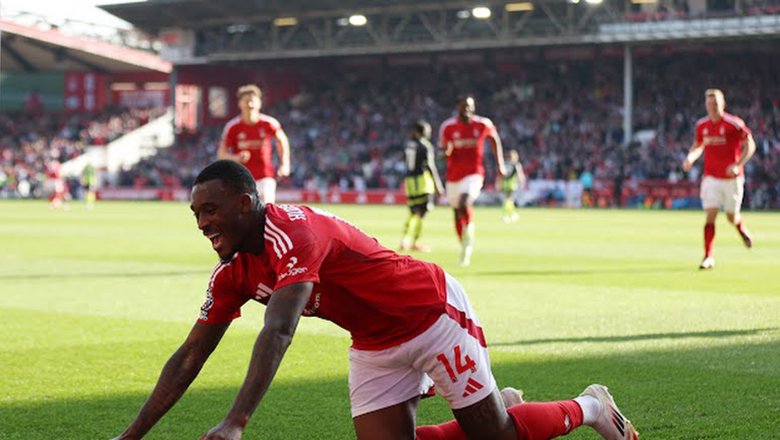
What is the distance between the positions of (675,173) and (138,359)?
3746 centimetres

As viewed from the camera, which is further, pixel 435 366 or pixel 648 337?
pixel 648 337

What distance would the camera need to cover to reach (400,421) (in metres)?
4.77

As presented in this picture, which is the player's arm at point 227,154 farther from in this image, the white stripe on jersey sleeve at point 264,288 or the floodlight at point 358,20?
the floodlight at point 358,20

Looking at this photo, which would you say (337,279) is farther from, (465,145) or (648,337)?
(465,145)

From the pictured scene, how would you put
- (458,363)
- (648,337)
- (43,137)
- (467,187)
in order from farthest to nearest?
(43,137)
(467,187)
(648,337)
(458,363)

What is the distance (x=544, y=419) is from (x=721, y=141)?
11.6 m

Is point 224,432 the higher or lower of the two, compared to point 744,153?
lower

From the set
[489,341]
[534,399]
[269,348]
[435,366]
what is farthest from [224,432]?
[489,341]

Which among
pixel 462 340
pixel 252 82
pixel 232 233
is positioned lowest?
pixel 462 340

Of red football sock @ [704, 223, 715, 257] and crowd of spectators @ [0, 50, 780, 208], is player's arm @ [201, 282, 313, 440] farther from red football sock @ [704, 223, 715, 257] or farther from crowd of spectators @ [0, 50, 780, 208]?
crowd of spectators @ [0, 50, 780, 208]

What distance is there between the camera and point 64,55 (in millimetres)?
69750

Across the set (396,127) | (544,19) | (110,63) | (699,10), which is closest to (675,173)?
(699,10)

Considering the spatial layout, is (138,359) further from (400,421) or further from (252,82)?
(252,82)

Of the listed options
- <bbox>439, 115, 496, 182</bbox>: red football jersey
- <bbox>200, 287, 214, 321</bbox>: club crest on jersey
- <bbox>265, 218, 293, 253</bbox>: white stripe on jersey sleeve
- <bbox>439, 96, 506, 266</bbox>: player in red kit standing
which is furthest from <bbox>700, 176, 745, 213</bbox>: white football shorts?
<bbox>265, 218, 293, 253</bbox>: white stripe on jersey sleeve
